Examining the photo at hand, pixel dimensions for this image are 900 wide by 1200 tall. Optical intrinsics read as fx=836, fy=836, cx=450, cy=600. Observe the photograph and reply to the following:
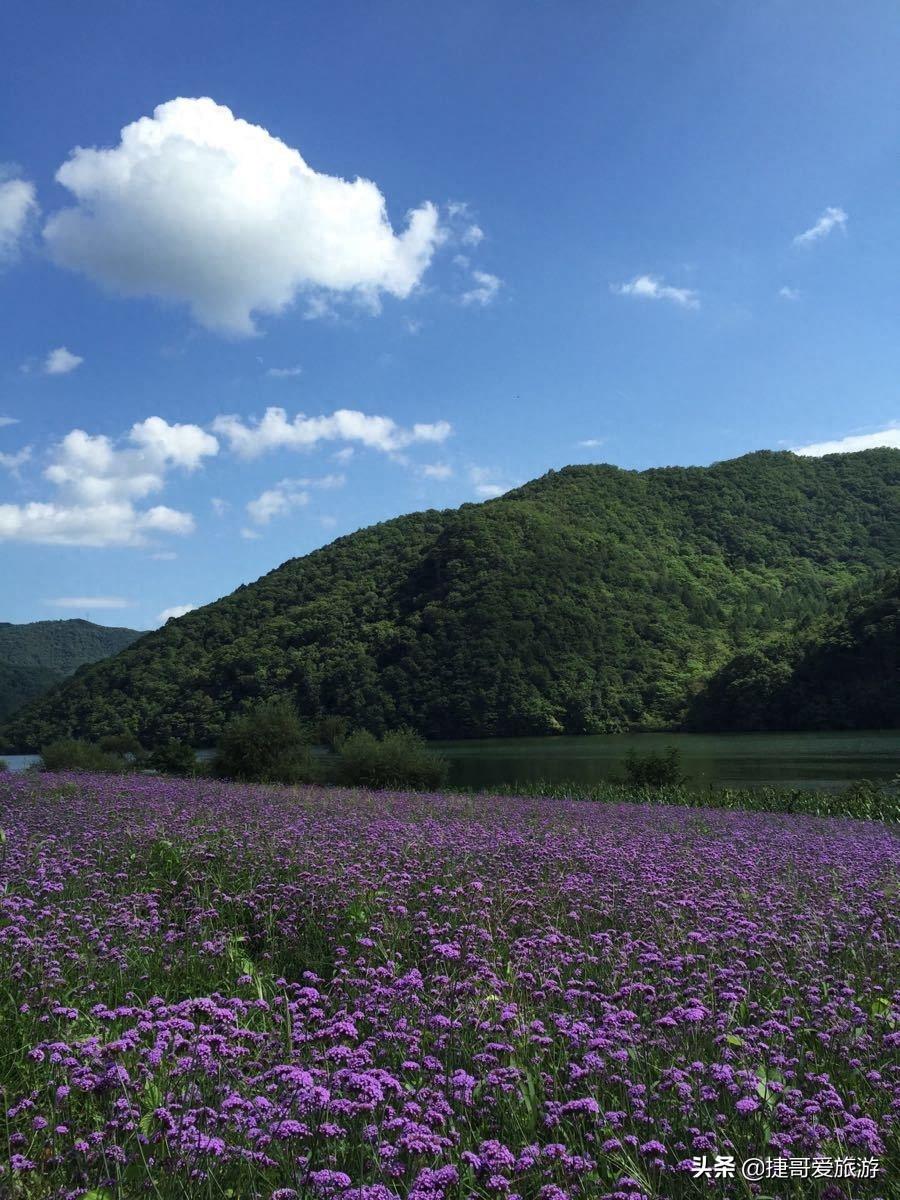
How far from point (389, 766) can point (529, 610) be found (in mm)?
71468

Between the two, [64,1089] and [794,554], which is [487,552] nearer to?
[794,554]

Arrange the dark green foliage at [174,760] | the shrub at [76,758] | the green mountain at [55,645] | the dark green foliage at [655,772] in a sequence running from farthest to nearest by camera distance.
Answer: the green mountain at [55,645] < the dark green foliage at [174,760] < the shrub at [76,758] < the dark green foliage at [655,772]

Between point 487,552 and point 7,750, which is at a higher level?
point 487,552

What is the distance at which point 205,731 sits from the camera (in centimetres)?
7731

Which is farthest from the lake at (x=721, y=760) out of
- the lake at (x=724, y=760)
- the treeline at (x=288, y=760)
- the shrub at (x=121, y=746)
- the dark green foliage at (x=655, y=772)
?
the treeline at (x=288, y=760)

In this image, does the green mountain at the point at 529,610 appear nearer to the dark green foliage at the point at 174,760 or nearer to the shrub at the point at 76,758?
the shrub at the point at 76,758

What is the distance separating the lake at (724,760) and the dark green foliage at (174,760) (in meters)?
10.3

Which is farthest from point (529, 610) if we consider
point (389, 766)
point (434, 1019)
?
point (434, 1019)

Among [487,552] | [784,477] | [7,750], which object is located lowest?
[7,750]

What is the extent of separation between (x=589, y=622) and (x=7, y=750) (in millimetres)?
62411

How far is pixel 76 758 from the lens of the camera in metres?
29.2

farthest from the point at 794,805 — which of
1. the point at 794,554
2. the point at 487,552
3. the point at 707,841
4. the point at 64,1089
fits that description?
the point at 794,554

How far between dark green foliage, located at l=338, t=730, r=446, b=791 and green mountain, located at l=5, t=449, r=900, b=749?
169 ft

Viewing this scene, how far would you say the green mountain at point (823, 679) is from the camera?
7056cm
